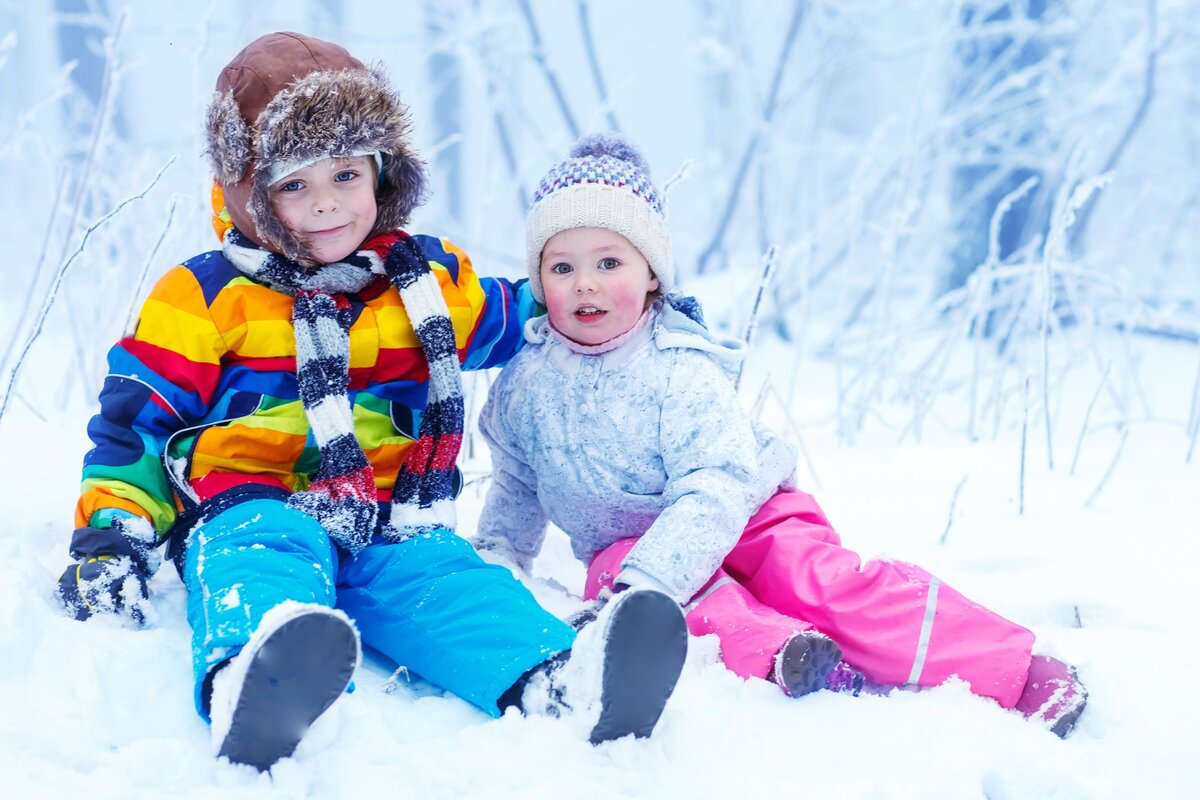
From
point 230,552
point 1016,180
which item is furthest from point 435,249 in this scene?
point 1016,180

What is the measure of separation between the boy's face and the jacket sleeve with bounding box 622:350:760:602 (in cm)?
56

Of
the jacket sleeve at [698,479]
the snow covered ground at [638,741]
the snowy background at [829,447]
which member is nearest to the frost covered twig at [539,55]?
the snowy background at [829,447]

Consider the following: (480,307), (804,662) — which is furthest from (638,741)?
(480,307)

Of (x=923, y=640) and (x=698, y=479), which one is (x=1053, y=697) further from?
(x=698, y=479)

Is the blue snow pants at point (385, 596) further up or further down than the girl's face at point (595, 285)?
further down

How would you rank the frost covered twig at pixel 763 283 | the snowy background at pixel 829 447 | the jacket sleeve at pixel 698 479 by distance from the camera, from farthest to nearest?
the frost covered twig at pixel 763 283
the jacket sleeve at pixel 698 479
the snowy background at pixel 829 447

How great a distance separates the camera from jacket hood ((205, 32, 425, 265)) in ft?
4.51

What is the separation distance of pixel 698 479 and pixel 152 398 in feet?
2.63

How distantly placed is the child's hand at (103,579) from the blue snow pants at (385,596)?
0.07 metres

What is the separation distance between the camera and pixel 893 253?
264cm

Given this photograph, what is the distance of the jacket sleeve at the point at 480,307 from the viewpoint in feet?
5.24

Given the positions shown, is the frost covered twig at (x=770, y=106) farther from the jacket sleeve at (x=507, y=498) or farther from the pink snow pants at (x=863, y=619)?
the pink snow pants at (x=863, y=619)

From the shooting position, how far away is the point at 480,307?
1.63 m

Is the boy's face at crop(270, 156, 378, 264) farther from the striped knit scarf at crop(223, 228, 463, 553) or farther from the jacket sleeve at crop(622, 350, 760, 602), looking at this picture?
the jacket sleeve at crop(622, 350, 760, 602)
